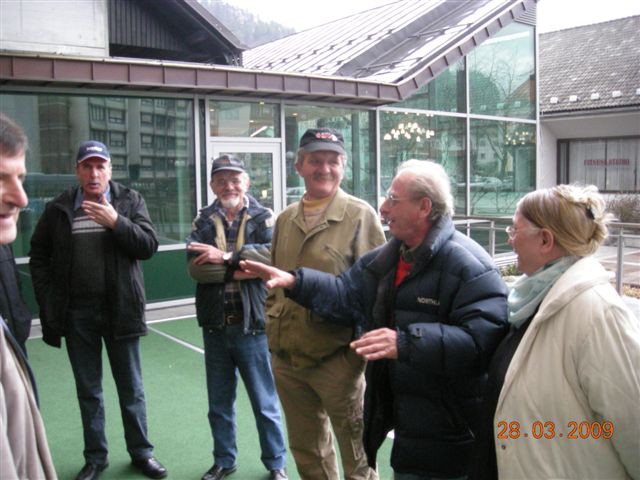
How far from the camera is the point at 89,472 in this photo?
3537mm

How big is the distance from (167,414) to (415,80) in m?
6.75

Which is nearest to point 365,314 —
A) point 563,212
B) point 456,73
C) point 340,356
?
point 340,356

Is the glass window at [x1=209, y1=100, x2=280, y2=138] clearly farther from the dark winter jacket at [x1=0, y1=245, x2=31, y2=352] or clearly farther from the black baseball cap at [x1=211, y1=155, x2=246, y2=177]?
the dark winter jacket at [x1=0, y1=245, x2=31, y2=352]

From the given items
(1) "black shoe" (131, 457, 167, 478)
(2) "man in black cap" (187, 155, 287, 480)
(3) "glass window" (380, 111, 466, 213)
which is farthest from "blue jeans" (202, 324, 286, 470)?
(3) "glass window" (380, 111, 466, 213)

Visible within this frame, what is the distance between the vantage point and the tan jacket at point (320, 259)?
2881 millimetres

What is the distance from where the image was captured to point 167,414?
4578 mm

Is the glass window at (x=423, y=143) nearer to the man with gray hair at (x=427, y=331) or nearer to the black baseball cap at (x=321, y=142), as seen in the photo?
the black baseball cap at (x=321, y=142)

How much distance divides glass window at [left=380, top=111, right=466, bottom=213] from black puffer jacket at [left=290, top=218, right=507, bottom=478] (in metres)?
8.18

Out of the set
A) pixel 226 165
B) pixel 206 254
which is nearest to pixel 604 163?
pixel 226 165

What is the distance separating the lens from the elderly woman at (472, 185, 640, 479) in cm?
174

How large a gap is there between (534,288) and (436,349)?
36 centimetres

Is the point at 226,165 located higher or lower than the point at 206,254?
higher

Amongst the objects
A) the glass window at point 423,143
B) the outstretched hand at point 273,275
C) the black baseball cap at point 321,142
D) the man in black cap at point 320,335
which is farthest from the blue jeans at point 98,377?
the glass window at point 423,143

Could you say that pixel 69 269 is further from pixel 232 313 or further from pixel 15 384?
pixel 15 384
